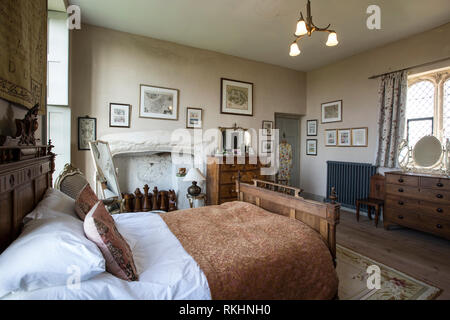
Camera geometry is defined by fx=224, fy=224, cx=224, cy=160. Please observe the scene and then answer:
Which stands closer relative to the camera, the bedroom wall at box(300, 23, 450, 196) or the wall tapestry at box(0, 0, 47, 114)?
the wall tapestry at box(0, 0, 47, 114)

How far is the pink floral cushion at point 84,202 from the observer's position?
1487 millimetres

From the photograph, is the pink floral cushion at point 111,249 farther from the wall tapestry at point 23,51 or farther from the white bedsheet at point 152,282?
the wall tapestry at point 23,51

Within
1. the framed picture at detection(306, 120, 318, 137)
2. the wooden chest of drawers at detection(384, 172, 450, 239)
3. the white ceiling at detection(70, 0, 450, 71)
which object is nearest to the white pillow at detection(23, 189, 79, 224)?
the white ceiling at detection(70, 0, 450, 71)

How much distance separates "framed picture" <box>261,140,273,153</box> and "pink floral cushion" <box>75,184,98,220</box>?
3643 millimetres

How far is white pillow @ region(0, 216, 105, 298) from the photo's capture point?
2.79ft

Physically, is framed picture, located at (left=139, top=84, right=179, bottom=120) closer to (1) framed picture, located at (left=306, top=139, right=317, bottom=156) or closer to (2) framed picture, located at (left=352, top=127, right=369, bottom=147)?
(1) framed picture, located at (left=306, top=139, right=317, bottom=156)

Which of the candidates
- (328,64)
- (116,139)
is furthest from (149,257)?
(328,64)

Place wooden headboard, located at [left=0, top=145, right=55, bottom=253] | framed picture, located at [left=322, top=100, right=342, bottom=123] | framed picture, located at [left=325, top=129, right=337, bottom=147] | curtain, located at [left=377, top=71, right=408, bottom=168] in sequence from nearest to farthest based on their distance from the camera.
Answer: wooden headboard, located at [left=0, top=145, right=55, bottom=253], curtain, located at [left=377, top=71, right=408, bottom=168], framed picture, located at [left=322, top=100, right=342, bottom=123], framed picture, located at [left=325, top=129, right=337, bottom=147]

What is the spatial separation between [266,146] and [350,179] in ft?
5.86

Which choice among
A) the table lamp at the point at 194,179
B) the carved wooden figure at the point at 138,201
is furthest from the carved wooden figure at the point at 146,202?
the table lamp at the point at 194,179

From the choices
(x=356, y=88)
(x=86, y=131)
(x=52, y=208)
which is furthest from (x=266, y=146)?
(x=52, y=208)

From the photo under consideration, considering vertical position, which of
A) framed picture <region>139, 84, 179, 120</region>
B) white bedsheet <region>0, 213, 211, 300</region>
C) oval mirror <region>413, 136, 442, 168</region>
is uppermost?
framed picture <region>139, 84, 179, 120</region>

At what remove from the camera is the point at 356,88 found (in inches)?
173

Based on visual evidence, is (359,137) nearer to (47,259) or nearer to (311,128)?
(311,128)
